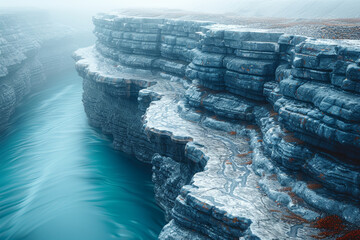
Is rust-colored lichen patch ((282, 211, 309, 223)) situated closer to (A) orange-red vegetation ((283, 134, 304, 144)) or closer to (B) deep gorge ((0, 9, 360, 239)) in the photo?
(B) deep gorge ((0, 9, 360, 239))

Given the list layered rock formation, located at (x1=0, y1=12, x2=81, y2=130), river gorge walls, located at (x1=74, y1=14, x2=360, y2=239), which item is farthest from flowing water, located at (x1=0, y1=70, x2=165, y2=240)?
layered rock formation, located at (x1=0, y1=12, x2=81, y2=130)

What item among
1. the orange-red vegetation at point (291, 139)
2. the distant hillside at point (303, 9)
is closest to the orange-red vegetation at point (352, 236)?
the orange-red vegetation at point (291, 139)

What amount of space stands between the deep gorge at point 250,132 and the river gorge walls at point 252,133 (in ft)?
0.07

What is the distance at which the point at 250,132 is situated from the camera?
9.01 metres

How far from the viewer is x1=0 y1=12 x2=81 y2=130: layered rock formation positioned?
20250 millimetres

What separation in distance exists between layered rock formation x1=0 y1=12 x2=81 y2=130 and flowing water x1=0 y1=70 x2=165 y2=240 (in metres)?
2.09

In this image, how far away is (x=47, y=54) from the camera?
30.7 metres

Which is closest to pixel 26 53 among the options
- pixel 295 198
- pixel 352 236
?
Answer: pixel 295 198

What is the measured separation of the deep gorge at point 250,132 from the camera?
5.77m

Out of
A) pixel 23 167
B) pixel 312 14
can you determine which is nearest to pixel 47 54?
pixel 23 167

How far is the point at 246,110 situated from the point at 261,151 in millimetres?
1838

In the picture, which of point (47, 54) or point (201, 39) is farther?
point (47, 54)

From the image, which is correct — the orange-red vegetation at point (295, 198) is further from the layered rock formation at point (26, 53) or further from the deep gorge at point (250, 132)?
the layered rock formation at point (26, 53)

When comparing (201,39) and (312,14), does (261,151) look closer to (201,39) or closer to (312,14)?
(201,39)
